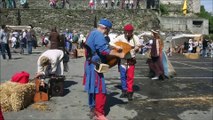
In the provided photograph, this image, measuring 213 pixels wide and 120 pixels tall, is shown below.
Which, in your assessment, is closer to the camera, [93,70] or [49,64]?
[93,70]

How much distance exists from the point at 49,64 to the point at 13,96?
6.55 feet

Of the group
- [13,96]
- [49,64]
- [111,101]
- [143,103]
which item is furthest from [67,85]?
[13,96]

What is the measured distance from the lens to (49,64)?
32.9 ft

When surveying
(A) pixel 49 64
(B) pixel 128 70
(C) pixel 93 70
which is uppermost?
(C) pixel 93 70

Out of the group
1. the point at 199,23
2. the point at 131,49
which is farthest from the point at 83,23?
the point at 131,49

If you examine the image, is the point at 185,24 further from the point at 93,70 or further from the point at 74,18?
the point at 93,70

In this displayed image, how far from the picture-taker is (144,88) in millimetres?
11852

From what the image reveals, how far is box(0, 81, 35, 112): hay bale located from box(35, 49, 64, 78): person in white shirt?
105 centimetres

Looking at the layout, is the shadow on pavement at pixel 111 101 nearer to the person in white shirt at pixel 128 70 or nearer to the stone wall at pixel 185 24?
the person in white shirt at pixel 128 70

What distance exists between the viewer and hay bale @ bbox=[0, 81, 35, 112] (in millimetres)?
8219

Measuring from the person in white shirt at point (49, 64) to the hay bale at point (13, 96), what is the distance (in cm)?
105

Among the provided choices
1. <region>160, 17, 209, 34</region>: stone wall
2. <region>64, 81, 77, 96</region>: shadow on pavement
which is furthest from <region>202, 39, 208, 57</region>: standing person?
<region>64, 81, 77, 96</region>: shadow on pavement

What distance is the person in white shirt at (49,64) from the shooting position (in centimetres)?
970

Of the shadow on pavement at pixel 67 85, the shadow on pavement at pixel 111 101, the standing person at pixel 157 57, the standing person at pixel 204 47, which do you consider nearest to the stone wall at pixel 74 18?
the standing person at pixel 204 47
